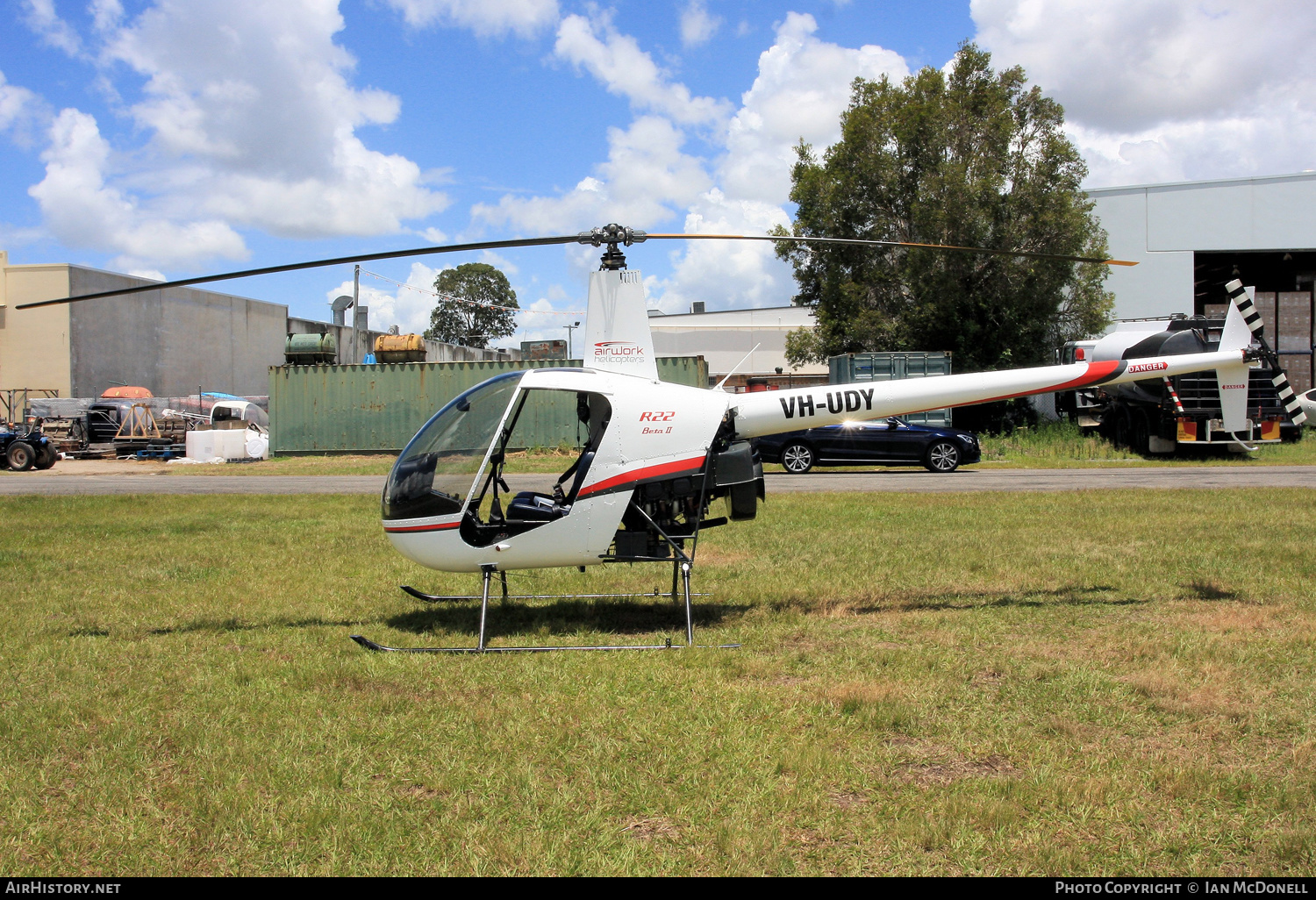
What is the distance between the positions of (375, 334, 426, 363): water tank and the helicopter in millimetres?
24599

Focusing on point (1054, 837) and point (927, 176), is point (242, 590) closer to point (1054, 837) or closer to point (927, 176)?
point (1054, 837)

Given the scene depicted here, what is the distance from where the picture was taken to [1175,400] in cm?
2020

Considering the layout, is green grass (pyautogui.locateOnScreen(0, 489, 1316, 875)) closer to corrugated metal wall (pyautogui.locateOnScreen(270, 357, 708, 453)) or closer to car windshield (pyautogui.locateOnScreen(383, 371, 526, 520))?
car windshield (pyautogui.locateOnScreen(383, 371, 526, 520))

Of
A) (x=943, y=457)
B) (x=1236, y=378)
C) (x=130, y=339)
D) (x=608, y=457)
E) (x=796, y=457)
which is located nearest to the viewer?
(x=608, y=457)

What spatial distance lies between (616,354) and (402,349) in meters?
24.9

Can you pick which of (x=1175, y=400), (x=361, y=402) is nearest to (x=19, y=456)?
(x=361, y=402)

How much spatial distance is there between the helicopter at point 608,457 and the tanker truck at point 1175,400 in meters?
14.9

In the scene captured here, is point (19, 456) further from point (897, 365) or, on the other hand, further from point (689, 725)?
point (689, 725)

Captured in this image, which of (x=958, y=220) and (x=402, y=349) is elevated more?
(x=958, y=220)

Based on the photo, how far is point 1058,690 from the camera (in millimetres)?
4887

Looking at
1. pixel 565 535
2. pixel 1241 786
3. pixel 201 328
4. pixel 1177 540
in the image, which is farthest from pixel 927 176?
pixel 201 328

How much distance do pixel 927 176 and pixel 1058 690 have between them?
1019 inches

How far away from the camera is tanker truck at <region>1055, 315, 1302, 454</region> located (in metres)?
20.0

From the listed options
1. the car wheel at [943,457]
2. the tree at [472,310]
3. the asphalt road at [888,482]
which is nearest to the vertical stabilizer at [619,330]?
the asphalt road at [888,482]
